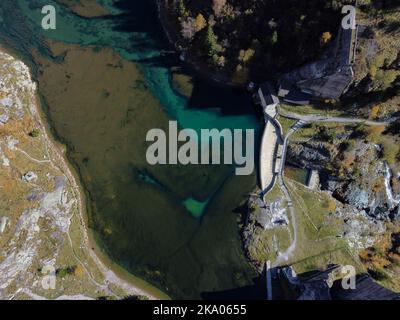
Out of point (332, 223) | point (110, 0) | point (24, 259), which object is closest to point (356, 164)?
point (332, 223)

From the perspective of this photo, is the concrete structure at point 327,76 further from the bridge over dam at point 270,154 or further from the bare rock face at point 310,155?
A: the bare rock face at point 310,155

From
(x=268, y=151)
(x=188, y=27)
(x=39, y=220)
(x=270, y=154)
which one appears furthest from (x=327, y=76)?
(x=39, y=220)

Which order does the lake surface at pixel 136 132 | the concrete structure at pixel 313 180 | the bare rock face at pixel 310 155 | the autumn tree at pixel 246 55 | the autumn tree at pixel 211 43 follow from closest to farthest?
1. the autumn tree at pixel 211 43
2. the autumn tree at pixel 246 55
3. the bare rock face at pixel 310 155
4. the lake surface at pixel 136 132
5. the concrete structure at pixel 313 180

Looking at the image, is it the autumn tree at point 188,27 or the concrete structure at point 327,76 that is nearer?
the concrete structure at point 327,76

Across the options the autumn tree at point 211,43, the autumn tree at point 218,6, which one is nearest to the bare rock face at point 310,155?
the autumn tree at point 211,43

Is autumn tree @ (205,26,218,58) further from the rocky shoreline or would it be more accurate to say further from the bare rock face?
the rocky shoreline

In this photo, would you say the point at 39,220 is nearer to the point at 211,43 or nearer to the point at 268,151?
the point at 268,151

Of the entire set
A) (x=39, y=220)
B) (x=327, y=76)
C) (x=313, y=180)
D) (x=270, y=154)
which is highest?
(x=327, y=76)

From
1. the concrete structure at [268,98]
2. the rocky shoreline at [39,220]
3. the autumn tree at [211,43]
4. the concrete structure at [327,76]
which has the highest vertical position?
the autumn tree at [211,43]

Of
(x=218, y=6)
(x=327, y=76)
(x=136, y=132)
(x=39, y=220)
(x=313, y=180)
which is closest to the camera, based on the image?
(x=327, y=76)
